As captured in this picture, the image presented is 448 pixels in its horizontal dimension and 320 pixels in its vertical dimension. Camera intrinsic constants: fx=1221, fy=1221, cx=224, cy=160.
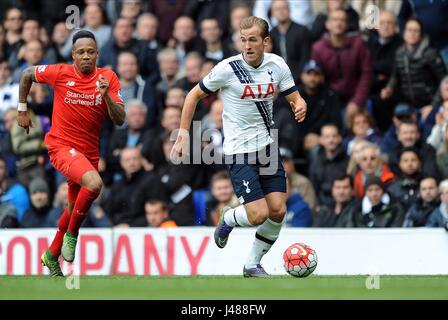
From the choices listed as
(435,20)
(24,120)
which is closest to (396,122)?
(435,20)

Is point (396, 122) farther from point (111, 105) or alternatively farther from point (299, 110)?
point (111, 105)

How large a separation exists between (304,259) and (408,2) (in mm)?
7851

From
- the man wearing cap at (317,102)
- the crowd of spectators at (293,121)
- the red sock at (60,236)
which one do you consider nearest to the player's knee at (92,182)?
the red sock at (60,236)

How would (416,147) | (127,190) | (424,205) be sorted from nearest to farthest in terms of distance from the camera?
(424,205) < (416,147) < (127,190)

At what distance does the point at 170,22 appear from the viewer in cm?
2223

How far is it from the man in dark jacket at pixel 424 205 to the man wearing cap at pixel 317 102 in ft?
9.39

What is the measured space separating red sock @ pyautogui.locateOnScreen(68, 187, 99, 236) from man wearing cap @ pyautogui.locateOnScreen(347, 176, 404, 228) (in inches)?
→ 196

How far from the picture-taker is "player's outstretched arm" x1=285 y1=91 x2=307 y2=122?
43.7 feet

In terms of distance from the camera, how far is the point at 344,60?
65.8ft

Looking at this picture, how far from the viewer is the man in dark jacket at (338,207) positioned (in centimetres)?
1786

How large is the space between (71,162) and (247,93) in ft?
7.12

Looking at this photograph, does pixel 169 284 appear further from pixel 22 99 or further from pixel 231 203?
pixel 231 203

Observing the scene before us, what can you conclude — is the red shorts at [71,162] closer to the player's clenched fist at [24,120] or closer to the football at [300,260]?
the player's clenched fist at [24,120]
